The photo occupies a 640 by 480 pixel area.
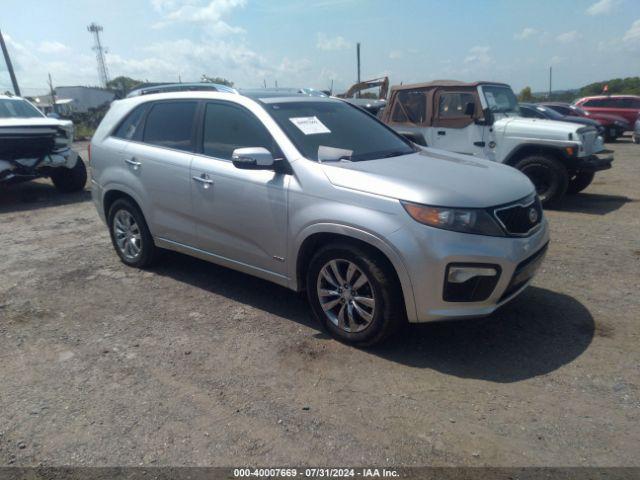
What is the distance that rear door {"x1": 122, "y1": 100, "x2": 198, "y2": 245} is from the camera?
15.0 ft

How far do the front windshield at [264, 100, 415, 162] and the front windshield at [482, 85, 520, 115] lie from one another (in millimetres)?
4296

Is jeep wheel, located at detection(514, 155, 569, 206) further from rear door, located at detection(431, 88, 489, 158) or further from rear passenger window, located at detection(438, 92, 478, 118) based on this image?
rear passenger window, located at detection(438, 92, 478, 118)

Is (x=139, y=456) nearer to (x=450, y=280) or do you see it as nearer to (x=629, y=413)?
(x=450, y=280)

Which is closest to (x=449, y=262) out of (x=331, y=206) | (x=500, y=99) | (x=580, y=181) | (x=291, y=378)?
(x=331, y=206)

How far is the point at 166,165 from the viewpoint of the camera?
15.3 ft

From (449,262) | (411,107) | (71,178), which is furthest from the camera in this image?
(71,178)

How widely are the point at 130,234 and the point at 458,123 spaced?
18.0 ft

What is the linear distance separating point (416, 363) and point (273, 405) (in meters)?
1.03

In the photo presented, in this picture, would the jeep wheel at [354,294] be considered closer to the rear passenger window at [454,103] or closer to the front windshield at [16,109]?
the rear passenger window at [454,103]

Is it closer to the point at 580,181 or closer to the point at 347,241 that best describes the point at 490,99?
the point at 580,181

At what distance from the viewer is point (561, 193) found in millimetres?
7719

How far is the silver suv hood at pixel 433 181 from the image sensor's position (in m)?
3.32

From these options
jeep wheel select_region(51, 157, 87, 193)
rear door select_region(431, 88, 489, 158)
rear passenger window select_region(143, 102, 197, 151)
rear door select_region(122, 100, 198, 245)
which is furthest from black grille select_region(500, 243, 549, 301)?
jeep wheel select_region(51, 157, 87, 193)

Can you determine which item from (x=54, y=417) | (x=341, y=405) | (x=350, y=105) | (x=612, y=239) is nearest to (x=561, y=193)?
(x=612, y=239)
